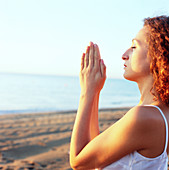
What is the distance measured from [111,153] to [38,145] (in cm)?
640

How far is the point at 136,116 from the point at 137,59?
436 millimetres

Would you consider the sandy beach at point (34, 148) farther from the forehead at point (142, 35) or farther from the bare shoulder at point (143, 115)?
the bare shoulder at point (143, 115)

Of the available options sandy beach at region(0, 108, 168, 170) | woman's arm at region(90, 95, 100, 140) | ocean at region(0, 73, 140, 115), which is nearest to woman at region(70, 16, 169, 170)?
woman's arm at region(90, 95, 100, 140)

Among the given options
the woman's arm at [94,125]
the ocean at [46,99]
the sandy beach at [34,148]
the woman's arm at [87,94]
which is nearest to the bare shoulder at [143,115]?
the woman's arm at [87,94]

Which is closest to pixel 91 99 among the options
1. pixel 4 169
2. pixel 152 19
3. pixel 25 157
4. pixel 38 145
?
pixel 152 19

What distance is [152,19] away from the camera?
5.33 ft

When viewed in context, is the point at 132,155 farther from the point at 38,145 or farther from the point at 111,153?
the point at 38,145

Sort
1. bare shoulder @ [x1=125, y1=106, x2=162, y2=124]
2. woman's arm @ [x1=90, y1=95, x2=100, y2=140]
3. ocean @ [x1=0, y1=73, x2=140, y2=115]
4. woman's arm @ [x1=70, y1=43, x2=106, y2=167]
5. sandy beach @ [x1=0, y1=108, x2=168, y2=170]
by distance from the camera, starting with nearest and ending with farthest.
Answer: bare shoulder @ [x1=125, y1=106, x2=162, y2=124]
woman's arm @ [x1=70, y1=43, x2=106, y2=167]
woman's arm @ [x1=90, y1=95, x2=100, y2=140]
sandy beach @ [x1=0, y1=108, x2=168, y2=170]
ocean @ [x1=0, y1=73, x2=140, y2=115]

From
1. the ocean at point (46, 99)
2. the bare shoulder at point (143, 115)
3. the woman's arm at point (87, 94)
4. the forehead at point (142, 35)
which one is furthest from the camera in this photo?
the ocean at point (46, 99)

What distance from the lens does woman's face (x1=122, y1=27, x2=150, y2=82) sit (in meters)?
1.52

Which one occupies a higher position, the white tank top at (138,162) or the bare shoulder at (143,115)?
the bare shoulder at (143,115)

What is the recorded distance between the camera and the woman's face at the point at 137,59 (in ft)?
4.98

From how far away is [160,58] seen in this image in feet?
4.76

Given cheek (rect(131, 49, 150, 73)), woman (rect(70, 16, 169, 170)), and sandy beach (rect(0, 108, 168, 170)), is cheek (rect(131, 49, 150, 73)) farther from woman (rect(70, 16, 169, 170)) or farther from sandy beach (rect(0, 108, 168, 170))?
sandy beach (rect(0, 108, 168, 170))
